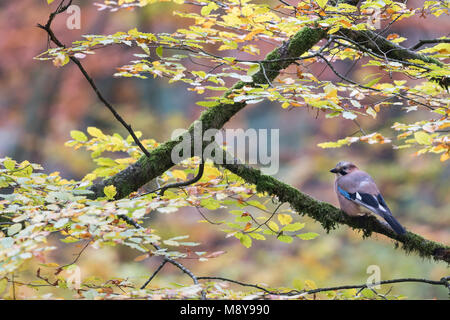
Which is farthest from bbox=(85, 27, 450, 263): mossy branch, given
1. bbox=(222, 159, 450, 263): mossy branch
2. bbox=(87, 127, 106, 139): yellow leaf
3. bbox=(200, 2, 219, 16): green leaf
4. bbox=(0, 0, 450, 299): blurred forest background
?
bbox=(0, 0, 450, 299): blurred forest background

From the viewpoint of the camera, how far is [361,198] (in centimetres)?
315

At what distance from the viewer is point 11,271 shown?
1.67 metres

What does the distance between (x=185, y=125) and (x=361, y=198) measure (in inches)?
294

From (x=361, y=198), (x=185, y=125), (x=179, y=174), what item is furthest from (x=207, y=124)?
(x=185, y=125)

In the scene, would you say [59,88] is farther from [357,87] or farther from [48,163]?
[357,87]

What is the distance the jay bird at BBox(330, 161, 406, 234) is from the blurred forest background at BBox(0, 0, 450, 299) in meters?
5.22

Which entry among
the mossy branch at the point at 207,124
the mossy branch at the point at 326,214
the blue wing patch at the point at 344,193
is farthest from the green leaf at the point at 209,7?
the blue wing patch at the point at 344,193

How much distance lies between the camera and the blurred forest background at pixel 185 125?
27.4 feet

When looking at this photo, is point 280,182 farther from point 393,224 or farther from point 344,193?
point 393,224
